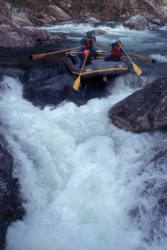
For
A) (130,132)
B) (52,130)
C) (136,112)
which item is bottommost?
(52,130)

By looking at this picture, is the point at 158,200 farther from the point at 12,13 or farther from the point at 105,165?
the point at 12,13

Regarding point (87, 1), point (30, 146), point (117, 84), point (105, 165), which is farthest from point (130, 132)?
point (87, 1)

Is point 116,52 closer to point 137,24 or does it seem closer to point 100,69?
point 100,69

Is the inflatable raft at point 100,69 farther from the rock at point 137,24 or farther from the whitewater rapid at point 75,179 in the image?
the rock at point 137,24

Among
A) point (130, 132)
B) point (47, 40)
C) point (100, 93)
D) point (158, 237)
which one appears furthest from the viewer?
point (47, 40)

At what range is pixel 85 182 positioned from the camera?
3885mm

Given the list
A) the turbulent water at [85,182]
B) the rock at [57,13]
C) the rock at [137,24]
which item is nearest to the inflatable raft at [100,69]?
the turbulent water at [85,182]

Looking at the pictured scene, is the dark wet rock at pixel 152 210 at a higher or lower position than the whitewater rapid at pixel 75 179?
higher

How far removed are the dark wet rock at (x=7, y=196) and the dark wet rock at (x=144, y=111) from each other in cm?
294

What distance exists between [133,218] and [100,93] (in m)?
4.65

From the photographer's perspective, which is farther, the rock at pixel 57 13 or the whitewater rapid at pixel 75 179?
the rock at pixel 57 13

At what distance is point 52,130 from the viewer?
521cm

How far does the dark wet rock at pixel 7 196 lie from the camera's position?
295cm

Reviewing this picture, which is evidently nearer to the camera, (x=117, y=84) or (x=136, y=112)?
(x=136, y=112)
